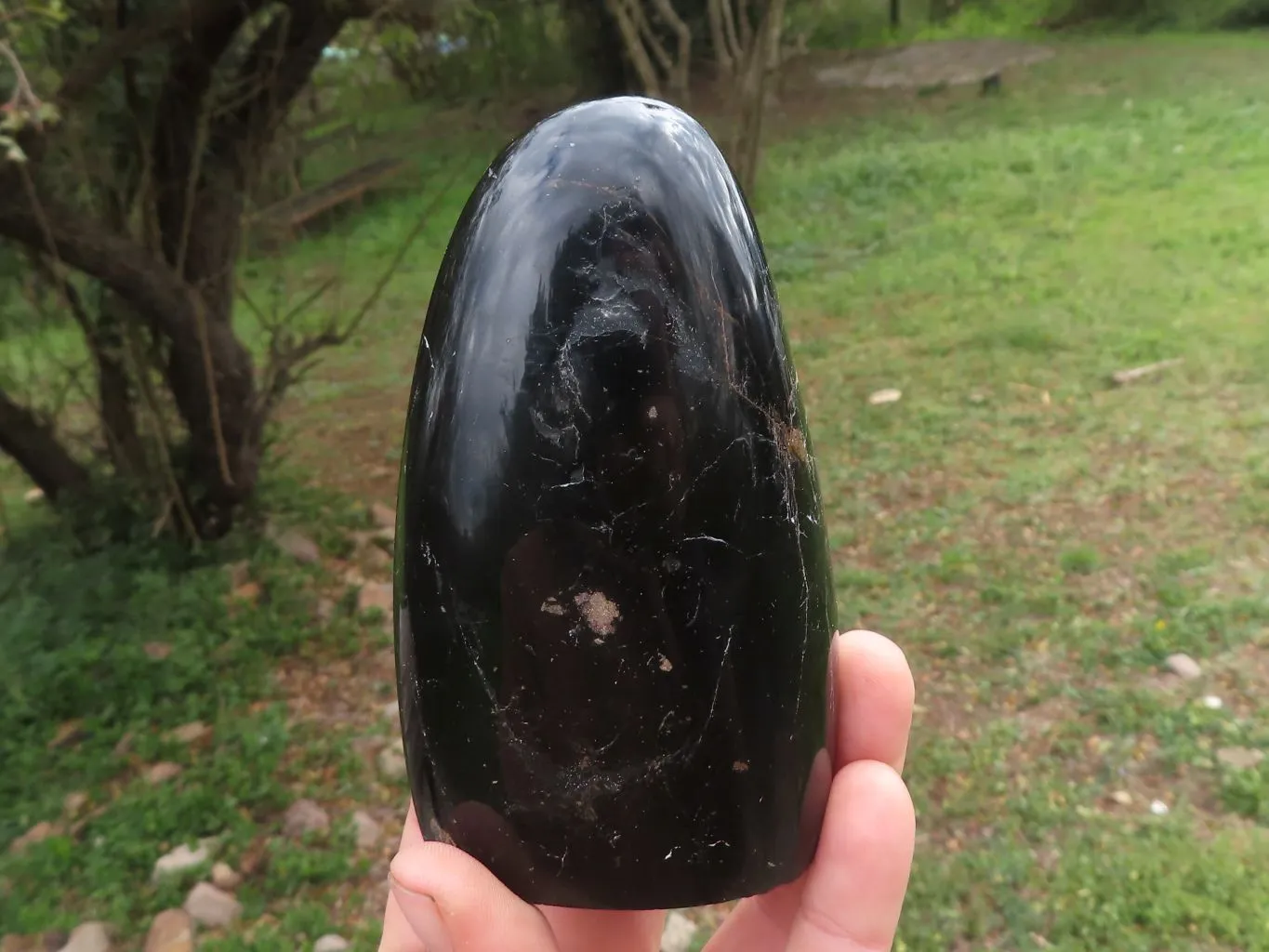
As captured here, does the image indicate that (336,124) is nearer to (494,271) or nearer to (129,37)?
(129,37)

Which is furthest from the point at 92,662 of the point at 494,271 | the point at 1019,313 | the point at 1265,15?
the point at 1265,15

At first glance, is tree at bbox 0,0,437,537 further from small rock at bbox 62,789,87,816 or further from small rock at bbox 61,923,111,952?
small rock at bbox 61,923,111,952

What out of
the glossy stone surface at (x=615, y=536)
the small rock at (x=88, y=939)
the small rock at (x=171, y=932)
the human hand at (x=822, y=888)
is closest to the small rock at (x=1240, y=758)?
the human hand at (x=822, y=888)

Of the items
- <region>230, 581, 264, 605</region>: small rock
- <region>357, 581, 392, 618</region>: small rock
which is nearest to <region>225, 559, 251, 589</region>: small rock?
<region>230, 581, 264, 605</region>: small rock

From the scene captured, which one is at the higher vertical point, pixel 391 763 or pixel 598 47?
pixel 598 47

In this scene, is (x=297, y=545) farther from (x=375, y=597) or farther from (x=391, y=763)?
(x=391, y=763)

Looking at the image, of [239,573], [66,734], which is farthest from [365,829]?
[239,573]

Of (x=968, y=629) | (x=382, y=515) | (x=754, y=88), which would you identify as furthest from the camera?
(x=754, y=88)
